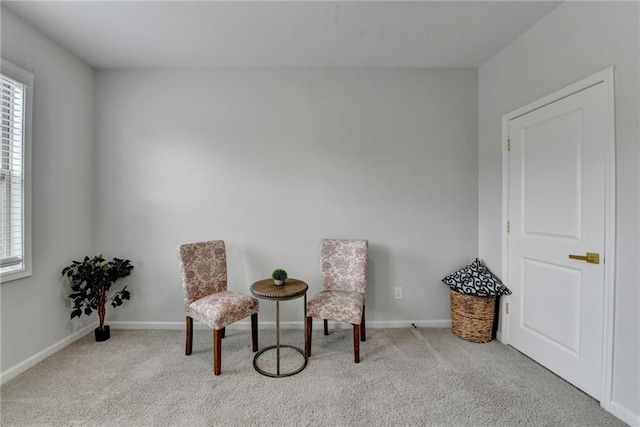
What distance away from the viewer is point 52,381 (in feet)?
5.77

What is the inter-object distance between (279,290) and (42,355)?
6.46ft

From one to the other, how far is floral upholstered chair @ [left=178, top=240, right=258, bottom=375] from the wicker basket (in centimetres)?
182

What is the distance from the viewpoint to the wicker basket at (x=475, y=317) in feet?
7.21

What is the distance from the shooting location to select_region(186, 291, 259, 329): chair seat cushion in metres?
→ 1.84

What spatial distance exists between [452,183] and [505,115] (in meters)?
0.71

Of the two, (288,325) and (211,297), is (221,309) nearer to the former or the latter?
(211,297)

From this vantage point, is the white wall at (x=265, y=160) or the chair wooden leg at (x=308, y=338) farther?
the white wall at (x=265, y=160)

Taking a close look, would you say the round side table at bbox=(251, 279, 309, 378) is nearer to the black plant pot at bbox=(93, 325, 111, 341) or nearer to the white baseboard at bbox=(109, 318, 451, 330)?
the white baseboard at bbox=(109, 318, 451, 330)

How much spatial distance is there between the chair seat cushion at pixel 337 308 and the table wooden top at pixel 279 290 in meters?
0.23

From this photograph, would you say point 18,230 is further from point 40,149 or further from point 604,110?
point 604,110

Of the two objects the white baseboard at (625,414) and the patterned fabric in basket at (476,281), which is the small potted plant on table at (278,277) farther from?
the white baseboard at (625,414)

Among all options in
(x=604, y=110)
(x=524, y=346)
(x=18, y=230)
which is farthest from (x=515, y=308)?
(x=18, y=230)

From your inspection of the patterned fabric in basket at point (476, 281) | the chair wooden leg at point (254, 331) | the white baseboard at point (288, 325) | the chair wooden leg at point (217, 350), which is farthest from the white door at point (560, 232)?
the chair wooden leg at point (217, 350)

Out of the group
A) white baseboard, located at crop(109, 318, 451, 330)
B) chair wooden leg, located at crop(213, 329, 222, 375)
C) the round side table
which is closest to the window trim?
white baseboard, located at crop(109, 318, 451, 330)
